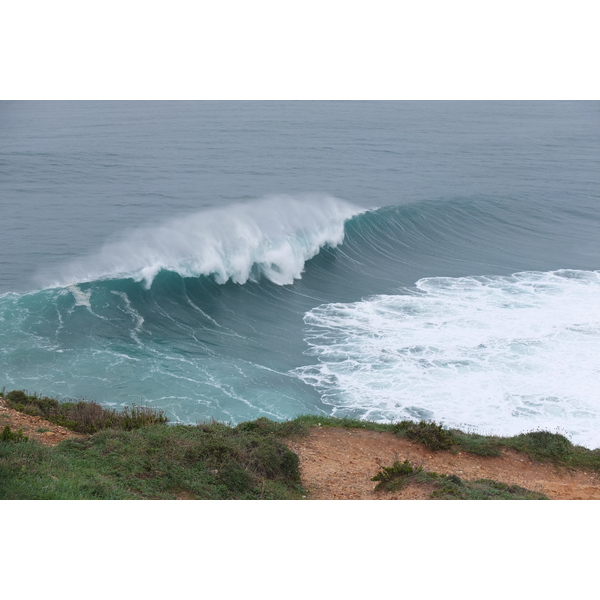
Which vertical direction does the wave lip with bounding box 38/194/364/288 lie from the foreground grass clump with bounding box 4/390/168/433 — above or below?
above

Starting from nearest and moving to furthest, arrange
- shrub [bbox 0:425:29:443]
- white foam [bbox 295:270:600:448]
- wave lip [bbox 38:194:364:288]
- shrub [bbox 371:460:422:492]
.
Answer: shrub [bbox 0:425:29:443]
shrub [bbox 371:460:422:492]
white foam [bbox 295:270:600:448]
wave lip [bbox 38:194:364:288]

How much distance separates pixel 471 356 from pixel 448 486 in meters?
8.61

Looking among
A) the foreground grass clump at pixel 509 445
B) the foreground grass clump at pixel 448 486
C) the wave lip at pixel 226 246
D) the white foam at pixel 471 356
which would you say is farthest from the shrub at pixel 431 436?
the wave lip at pixel 226 246

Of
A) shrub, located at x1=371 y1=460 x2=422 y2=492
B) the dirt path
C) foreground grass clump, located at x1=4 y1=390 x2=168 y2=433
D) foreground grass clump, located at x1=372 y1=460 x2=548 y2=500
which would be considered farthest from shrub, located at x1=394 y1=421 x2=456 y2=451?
foreground grass clump, located at x1=4 y1=390 x2=168 y2=433

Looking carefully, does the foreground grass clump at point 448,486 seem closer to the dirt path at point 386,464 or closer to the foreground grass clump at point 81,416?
the dirt path at point 386,464

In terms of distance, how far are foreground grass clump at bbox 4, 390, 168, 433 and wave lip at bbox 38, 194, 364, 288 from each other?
10.0m

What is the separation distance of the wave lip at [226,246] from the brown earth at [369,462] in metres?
11.3

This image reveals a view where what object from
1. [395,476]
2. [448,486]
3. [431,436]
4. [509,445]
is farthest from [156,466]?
[509,445]

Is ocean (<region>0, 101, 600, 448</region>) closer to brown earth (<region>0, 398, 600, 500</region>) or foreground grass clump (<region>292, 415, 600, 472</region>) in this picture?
foreground grass clump (<region>292, 415, 600, 472</region>)

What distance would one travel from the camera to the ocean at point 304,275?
15.9 metres

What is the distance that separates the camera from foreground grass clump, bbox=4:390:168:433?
11102 mm

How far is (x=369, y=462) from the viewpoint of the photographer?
433 inches

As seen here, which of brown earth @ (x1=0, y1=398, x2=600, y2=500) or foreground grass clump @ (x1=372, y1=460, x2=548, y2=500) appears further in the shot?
brown earth @ (x1=0, y1=398, x2=600, y2=500)

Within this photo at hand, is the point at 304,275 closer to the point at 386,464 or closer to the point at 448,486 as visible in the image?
the point at 386,464
